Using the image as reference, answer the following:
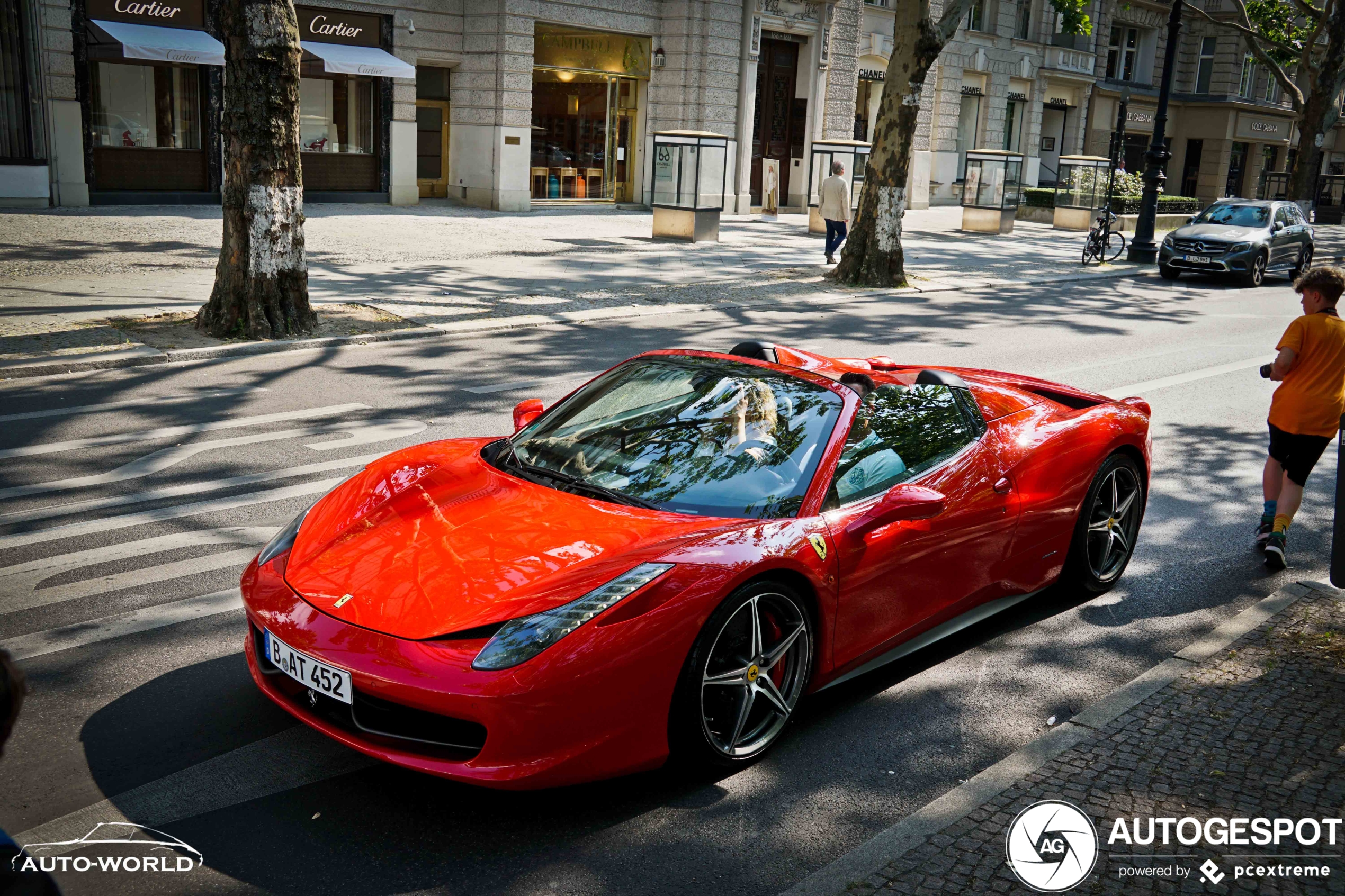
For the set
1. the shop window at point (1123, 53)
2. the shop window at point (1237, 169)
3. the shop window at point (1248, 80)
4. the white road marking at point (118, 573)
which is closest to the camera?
the white road marking at point (118, 573)

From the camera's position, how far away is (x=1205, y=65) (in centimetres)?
5606

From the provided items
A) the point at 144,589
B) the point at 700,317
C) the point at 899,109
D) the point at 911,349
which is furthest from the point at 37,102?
the point at 144,589

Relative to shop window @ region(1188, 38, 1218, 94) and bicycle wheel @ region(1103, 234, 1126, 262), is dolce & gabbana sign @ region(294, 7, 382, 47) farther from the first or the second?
shop window @ region(1188, 38, 1218, 94)

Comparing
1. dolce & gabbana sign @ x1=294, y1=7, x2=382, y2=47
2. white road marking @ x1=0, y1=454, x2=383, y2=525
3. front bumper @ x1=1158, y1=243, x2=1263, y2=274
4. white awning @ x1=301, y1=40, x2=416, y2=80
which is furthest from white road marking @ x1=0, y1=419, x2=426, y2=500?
front bumper @ x1=1158, y1=243, x2=1263, y2=274

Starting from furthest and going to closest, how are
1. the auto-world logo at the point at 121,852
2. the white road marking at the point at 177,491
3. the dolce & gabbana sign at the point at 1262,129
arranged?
the dolce & gabbana sign at the point at 1262,129, the white road marking at the point at 177,491, the auto-world logo at the point at 121,852

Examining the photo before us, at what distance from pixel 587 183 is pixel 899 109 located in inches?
546

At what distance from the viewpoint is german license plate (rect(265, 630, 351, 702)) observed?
3.56 metres

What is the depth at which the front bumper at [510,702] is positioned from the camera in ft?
11.2

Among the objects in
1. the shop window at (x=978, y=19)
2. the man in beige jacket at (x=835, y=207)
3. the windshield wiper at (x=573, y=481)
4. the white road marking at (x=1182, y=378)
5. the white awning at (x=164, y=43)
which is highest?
the shop window at (x=978, y=19)

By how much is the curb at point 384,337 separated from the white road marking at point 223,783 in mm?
7407

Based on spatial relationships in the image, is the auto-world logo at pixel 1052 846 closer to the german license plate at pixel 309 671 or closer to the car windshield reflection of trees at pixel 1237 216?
the german license plate at pixel 309 671

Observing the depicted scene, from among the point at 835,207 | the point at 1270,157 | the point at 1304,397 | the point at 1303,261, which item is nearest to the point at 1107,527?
the point at 1304,397

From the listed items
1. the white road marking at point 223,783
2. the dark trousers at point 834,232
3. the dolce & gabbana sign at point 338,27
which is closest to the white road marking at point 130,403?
the white road marking at point 223,783

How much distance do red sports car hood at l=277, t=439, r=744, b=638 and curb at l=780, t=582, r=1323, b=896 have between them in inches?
44.4
